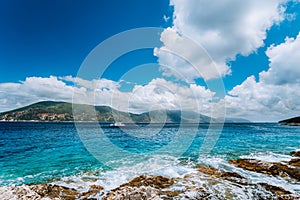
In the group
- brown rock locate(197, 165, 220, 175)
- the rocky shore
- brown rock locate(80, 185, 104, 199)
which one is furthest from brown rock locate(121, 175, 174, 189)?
brown rock locate(197, 165, 220, 175)

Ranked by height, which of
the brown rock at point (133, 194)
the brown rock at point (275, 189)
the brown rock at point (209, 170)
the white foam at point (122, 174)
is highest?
the brown rock at point (133, 194)

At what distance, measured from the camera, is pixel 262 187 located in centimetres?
1034

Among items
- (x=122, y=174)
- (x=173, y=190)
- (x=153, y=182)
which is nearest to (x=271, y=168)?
(x=173, y=190)

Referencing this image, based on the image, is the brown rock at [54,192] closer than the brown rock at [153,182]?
Yes

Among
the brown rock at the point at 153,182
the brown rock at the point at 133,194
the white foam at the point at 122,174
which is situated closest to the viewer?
the brown rock at the point at 133,194

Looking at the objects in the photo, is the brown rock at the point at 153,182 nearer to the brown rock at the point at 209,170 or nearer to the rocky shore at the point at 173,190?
the rocky shore at the point at 173,190

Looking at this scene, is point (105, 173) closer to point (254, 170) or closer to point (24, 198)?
point (24, 198)

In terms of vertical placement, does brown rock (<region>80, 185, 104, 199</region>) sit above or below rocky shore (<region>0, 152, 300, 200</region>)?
below

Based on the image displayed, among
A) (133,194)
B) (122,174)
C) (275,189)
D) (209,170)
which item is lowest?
(122,174)

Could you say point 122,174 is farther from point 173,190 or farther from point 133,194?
point 133,194

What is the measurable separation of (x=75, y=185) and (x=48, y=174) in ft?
13.3

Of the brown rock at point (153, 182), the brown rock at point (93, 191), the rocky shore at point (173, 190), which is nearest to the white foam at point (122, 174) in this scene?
the brown rock at point (93, 191)

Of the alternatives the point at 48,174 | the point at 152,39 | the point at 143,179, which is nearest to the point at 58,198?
the point at 143,179

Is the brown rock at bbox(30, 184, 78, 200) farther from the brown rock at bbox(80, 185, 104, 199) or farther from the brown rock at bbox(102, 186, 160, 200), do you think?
the brown rock at bbox(102, 186, 160, 200)
